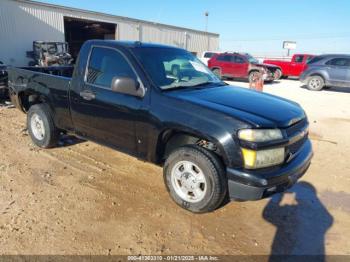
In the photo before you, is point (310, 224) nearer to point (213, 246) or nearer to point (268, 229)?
point (268, 229)

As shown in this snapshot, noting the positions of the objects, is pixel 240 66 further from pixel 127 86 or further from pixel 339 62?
pixel 127 86

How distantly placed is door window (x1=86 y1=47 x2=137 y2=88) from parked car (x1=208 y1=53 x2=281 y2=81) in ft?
45.3

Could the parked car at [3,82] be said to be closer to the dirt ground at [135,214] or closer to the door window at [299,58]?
the dirt ground at [135,214]

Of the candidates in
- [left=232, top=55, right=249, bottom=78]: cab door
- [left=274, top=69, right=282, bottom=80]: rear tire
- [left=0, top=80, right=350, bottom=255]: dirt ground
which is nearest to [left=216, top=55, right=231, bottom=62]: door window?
[left=232, top=55, right=249, bottom=78]: cab door

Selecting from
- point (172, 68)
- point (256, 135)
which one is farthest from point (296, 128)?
point (172, 68)

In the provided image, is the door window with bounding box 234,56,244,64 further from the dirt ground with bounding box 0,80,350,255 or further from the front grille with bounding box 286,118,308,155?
the front grille with bounding box 286,118,308,155

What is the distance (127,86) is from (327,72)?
14402mm

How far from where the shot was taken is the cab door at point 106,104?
3.80 meters

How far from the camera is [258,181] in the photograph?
294cm

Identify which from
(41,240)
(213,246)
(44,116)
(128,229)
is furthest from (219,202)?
(44,116)

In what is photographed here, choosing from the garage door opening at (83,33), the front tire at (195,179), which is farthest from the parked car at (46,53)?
the front tire at (195,179)

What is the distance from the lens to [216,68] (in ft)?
61.4

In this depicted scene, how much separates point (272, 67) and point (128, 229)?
17.8 meters

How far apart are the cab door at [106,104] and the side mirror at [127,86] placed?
84 mm
